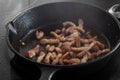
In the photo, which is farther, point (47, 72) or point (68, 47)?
point (68, 47)

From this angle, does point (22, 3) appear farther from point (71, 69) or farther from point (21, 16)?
point (71, 69)

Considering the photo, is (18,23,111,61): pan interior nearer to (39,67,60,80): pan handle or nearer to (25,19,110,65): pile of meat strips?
(25,19,110,65): pile of meat strips

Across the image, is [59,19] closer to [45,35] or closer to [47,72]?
[45,35]

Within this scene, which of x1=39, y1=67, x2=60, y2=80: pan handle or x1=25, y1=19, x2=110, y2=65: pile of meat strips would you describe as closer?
x1=39, y1=67, x2=60, y2=80: pan handle

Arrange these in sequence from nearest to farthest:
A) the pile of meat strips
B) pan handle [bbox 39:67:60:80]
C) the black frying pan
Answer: pan handle [bbox 39:67:60:80] < the pile of meat strips < the black frying pan

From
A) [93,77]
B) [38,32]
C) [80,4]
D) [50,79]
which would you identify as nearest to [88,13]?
[80,4]

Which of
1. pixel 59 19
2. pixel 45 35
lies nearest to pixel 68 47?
pixel 45 35

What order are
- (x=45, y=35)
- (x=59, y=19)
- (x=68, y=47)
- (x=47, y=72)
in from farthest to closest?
1. (x=59, y=19)
2. (x=45, y=35)
3. (x=68, y=47)
4. (x=47, y=72)

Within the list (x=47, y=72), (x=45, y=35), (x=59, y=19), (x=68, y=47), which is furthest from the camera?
(x=59, y=19)

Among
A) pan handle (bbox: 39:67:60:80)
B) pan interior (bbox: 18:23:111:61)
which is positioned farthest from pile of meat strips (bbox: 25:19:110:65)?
pan handle (bbox: 39:67:60:80)
